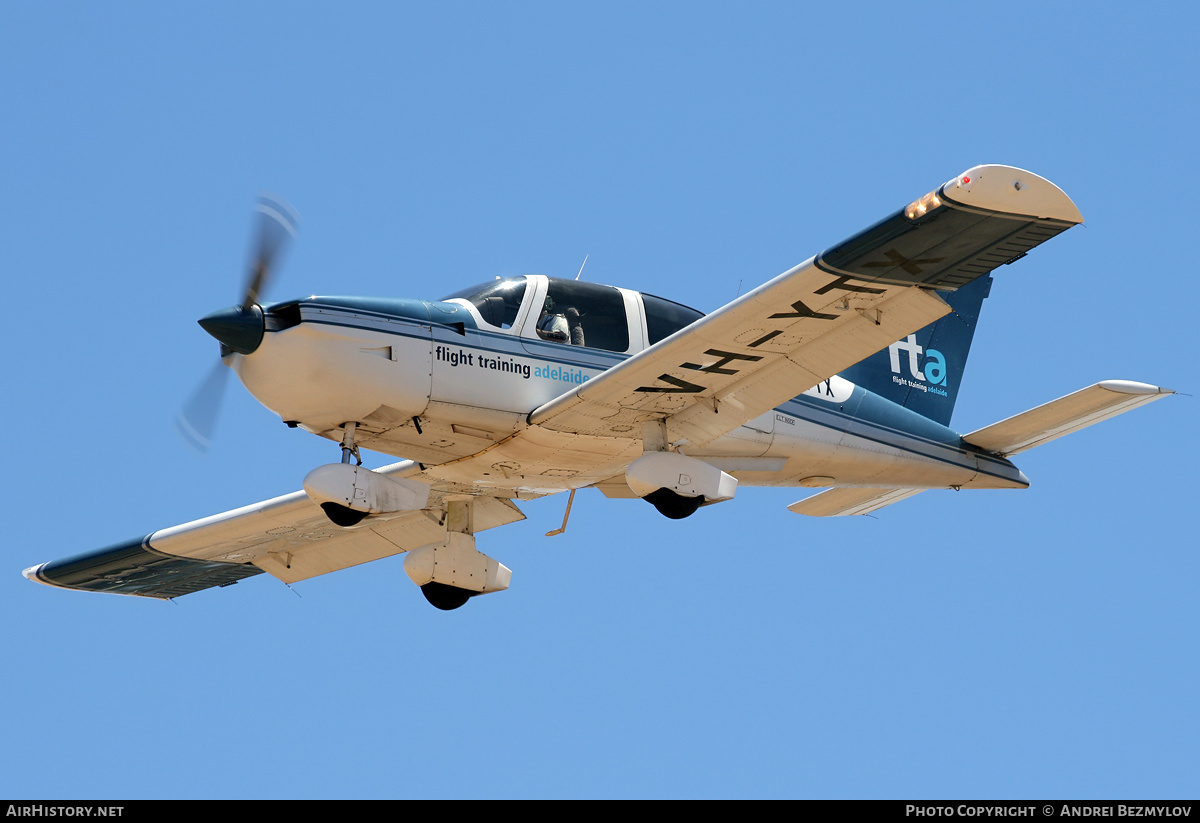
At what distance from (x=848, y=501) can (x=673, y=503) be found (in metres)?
4.52

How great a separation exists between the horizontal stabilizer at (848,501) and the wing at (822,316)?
3750mm

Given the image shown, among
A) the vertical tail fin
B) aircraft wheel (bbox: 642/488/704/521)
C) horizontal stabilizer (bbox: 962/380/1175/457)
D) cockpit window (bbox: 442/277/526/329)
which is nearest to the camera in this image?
aircraft wheel (bbox: 642/488/704/521)

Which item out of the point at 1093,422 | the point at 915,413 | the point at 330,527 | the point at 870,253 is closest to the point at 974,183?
the point at 870,253

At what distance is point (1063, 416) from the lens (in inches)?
639

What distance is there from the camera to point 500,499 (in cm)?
1742

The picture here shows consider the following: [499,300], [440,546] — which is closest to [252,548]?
[440,546]

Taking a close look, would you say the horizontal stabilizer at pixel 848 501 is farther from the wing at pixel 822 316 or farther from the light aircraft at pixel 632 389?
the wing at pixel 822 316

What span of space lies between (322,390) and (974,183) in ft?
20.3

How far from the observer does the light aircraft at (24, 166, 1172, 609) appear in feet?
41.8

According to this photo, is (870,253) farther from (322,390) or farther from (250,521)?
(250,521)

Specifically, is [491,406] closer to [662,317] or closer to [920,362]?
[662,317]

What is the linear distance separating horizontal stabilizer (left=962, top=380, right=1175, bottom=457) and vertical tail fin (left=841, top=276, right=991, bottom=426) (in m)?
1.08

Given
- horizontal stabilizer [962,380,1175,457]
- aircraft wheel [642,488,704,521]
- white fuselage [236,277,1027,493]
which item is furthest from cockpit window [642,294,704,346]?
horizontal stabilizer [962,380,1175,457]

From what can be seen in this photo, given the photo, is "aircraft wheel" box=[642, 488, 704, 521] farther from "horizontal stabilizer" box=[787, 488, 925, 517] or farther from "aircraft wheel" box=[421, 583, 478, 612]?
"horizontal stabilizer" box=[787, 488, 925, 517]
